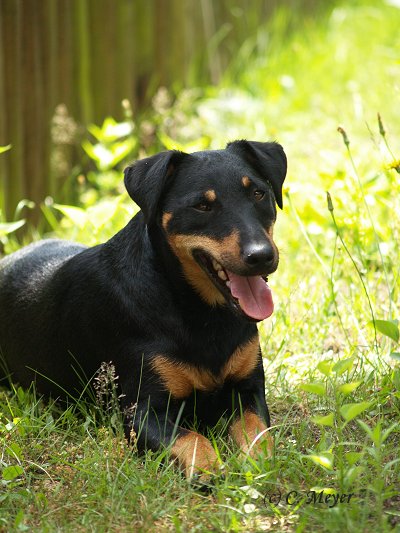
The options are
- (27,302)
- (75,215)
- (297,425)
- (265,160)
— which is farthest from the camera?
(75,215)

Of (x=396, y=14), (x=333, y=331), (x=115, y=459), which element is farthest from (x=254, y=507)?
(x=396, y=14)

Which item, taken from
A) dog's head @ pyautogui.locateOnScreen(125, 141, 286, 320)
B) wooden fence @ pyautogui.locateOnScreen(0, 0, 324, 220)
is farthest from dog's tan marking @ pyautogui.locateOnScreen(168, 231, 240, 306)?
wooden fence @ pyautogui.locateOnScreen(0, 0, 324, 220)

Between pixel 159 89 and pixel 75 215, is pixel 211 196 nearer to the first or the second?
pixel 75 215

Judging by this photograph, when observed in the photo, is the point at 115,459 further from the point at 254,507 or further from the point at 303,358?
the point at 303,358

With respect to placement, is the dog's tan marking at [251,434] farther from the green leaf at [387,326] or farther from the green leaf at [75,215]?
the green leaf at [75,215]

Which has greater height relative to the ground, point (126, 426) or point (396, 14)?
point (396, 14)

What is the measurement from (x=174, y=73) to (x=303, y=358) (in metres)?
4.23

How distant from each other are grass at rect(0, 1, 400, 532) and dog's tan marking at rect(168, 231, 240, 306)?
0.52 metres

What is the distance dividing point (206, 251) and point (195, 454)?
76cm

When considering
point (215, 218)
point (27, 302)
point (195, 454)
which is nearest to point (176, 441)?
point (195, 454)

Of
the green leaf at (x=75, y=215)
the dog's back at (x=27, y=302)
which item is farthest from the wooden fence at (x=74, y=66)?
the dog's back at (x=27, y=302)

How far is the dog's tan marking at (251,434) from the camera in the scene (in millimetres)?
3323

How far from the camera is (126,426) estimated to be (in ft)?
11.5

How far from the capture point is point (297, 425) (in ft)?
12.1
